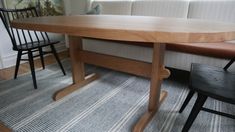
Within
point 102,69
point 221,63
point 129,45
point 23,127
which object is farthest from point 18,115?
point 221,63

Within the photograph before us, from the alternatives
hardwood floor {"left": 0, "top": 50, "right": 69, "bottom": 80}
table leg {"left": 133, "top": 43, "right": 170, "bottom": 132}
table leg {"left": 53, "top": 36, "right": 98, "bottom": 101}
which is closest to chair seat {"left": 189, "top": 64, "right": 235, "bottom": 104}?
table leg {"left": 133, "top": 43, "right": 170, "bottom": 132}

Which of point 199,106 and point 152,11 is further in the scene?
point 152,11

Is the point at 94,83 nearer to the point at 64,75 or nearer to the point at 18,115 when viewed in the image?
the point at 64,75

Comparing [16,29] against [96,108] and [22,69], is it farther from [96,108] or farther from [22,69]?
[96,108]

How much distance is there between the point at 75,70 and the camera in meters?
1.81

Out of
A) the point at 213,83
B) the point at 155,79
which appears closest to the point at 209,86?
the point at 213,83

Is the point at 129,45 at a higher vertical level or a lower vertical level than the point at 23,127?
higher

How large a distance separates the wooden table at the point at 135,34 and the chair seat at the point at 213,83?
0.22m

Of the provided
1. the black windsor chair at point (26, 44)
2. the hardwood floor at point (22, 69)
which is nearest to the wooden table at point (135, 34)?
the black windsor chair at point (26, 44)

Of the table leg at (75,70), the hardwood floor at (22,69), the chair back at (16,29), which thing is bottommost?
the hardwood floor at (22,69)

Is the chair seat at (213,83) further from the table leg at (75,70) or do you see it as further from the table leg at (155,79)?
the table leg at (75,70)

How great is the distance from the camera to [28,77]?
7.08 ft

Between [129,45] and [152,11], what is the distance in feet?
1.92

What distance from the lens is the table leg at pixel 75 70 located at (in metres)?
1.69
